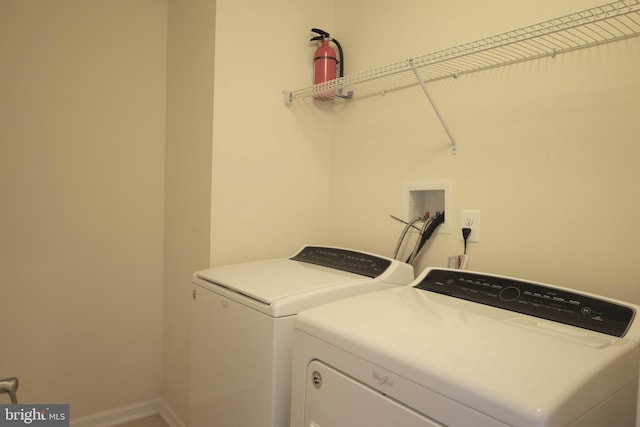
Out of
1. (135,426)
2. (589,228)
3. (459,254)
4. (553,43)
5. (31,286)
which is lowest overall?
(135,426)

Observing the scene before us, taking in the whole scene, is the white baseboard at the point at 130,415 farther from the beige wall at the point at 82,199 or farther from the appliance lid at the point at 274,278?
the appliance lid at the point at 274,278

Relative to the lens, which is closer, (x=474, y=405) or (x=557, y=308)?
(x=474, y=405)

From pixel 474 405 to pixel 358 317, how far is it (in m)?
0.38

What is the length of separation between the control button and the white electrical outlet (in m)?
0.35

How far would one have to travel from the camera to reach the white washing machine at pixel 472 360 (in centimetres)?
63

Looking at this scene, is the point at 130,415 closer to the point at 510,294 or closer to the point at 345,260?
the point at 345,260

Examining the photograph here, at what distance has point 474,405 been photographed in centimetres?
63

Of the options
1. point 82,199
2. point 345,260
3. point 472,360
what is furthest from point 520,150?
point 82,199

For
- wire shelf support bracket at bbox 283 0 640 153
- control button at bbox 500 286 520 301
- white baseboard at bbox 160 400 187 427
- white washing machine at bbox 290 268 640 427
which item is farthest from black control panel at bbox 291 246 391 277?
white baseboard at bbox 160 400 187 427

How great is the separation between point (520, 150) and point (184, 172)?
1.63 meters

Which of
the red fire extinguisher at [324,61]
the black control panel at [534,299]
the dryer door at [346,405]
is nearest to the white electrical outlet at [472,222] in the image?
the black control panel at [534,299]

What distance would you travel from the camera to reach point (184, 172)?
2.03 meters

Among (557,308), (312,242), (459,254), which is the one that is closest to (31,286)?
(312,242)

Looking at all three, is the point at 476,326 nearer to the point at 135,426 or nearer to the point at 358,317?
the point at 358,317
